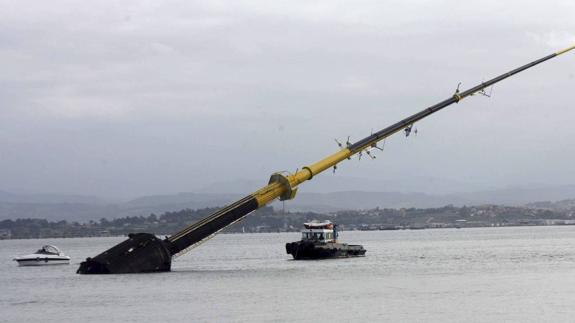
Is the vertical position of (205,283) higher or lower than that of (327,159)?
lower

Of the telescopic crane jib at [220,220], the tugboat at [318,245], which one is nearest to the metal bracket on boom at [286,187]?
the telescopic crane jib at [220,220]

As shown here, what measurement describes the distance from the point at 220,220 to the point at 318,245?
28.9 meters

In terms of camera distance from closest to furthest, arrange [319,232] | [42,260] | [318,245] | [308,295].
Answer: [308,295] → [318,245] → [319,232] → [42,260]

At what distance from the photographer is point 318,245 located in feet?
357

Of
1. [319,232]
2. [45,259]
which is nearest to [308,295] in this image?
[319,232]

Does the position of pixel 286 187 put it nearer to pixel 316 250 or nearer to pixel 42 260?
pixel 316 250

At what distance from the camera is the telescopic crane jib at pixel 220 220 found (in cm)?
8131

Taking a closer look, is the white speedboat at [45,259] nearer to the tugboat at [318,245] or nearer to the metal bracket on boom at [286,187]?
the tugboat at [318,245]

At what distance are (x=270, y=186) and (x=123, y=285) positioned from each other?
14633mm

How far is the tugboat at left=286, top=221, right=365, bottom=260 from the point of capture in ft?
357

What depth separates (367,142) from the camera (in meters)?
84.4

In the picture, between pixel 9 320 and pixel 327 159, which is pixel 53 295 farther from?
pixel 327 159

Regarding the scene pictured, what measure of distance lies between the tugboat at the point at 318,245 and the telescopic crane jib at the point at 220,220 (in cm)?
2528

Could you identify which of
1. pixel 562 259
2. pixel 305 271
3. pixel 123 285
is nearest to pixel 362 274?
pixel 305 271
